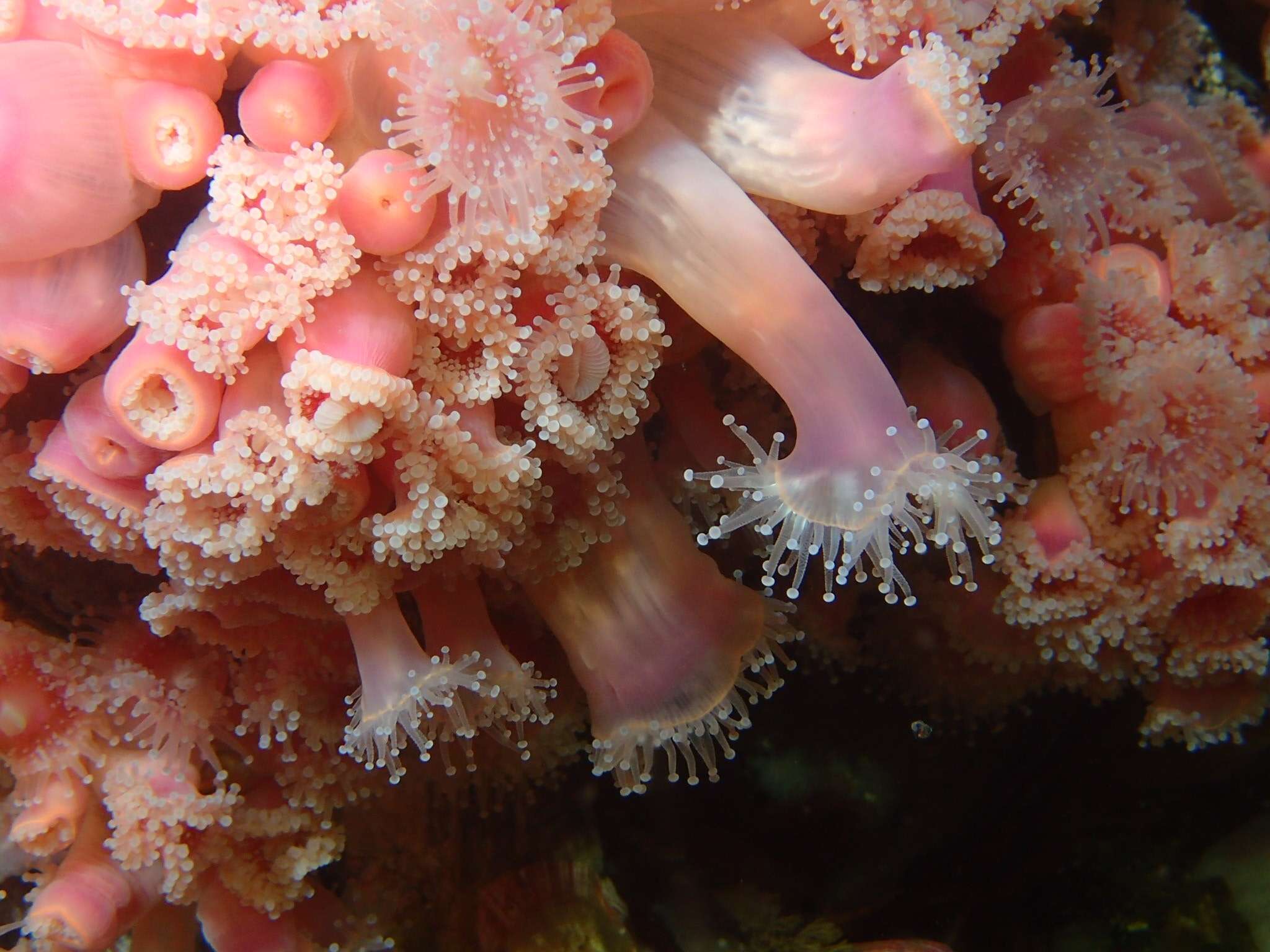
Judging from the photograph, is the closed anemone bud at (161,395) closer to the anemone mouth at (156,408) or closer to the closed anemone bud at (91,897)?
the anemone mouth at (156,408)

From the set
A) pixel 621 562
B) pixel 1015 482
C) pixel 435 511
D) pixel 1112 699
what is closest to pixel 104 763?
pixel 435 511

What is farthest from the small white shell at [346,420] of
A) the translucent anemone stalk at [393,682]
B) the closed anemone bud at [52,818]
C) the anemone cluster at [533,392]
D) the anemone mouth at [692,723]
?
the closed anemone bud at [52,818]

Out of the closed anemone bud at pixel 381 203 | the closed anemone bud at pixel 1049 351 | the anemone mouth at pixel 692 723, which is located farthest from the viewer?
the closed anemone bud at pixel 1049 351

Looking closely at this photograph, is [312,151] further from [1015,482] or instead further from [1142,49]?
[1142,49]

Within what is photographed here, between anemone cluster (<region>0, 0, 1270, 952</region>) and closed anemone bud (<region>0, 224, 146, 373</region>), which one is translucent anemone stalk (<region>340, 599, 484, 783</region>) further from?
closed anemone bud (<region>0, 224, 146, 373</region>)

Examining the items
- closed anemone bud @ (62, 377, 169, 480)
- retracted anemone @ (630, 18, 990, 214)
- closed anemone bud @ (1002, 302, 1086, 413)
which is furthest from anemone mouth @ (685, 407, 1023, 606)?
closed anemone bud @ (62, 377, 169, 480)

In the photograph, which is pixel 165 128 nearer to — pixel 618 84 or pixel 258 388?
pixel 258 388
